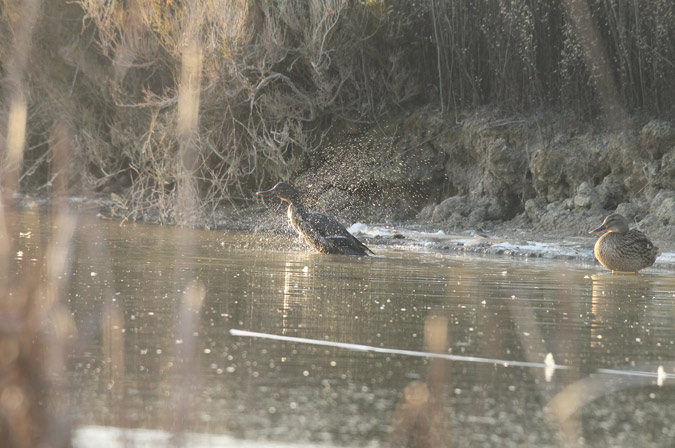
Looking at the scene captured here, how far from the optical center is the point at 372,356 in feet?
14.5

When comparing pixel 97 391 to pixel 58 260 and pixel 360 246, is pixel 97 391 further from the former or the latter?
pixel 360 246

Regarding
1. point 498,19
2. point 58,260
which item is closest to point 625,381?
point 58,260

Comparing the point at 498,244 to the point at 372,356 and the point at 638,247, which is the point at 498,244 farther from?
the point at 372,356

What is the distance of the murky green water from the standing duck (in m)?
2.32

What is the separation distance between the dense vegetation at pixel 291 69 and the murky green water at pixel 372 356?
5.70 metres

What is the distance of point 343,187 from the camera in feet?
50.9

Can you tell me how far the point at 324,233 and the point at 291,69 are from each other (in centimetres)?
488

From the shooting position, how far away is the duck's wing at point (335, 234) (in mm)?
10523

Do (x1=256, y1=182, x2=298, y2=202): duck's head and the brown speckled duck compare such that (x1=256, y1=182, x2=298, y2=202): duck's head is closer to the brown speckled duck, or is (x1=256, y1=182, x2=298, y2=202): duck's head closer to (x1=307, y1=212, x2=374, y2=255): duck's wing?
(x1=307, y1=212, x2=374, y2=255): duck's wing

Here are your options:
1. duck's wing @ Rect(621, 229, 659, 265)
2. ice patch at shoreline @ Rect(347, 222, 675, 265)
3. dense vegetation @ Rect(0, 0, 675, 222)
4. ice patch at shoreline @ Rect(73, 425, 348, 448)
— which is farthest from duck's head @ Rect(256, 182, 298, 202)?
ice patch at shoreline @ Rect(73, 425, 348, 448)

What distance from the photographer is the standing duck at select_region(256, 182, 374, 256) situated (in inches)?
417

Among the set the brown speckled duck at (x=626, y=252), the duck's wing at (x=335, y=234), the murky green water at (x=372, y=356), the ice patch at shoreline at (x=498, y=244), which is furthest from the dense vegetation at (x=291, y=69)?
the murky green water at (x=372, y=356)

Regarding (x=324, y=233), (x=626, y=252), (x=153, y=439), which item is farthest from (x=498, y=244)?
(x=153, y=439)

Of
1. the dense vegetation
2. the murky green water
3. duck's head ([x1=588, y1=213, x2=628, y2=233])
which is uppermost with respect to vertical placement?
the dense vegetation
